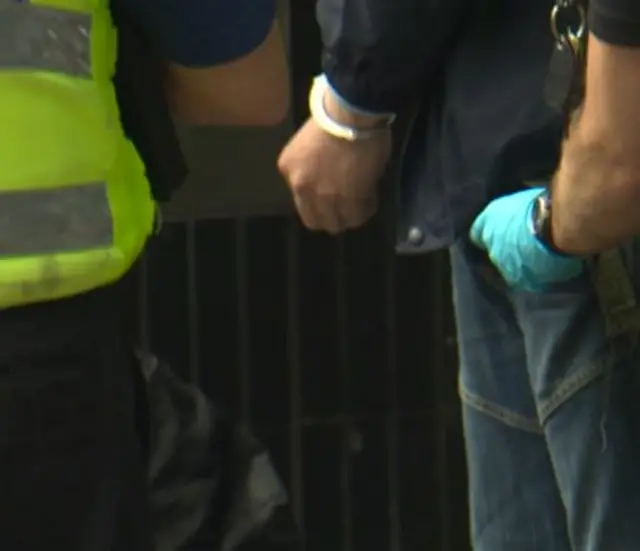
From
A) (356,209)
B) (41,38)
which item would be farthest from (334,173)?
(41,38)

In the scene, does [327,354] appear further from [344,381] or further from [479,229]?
[479,229]

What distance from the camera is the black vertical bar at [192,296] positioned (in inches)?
77.8

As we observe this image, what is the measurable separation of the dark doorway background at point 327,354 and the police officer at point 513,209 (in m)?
0.86

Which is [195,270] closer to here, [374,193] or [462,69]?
[374,193]

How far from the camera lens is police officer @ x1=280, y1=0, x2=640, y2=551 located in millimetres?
888

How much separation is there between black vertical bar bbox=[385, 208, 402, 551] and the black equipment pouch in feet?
2.79

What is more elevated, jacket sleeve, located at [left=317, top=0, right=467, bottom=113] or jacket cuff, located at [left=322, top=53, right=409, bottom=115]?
jacket sleeve, located at [left=317, top=0, right=467, bottom=113]

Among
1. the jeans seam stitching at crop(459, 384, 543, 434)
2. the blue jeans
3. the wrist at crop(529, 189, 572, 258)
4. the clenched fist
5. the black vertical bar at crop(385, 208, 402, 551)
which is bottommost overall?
the black vertical bar at crop(385, 208, 402, 551)

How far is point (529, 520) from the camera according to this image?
3.69 feet

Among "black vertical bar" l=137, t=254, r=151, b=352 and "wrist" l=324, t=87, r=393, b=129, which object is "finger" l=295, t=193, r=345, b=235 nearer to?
"wrist" l=324, t=87, r=393, b=129

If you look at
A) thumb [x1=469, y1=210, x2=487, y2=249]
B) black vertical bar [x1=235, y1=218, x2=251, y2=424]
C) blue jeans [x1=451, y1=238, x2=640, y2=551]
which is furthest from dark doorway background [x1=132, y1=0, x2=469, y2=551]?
thumb [x1=469, y1=210, x2=487, y2=249]

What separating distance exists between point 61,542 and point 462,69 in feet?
1.45

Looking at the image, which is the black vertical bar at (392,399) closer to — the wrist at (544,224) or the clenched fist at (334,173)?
the clenched fist at (334,173)

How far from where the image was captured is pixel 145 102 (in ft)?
3.70
